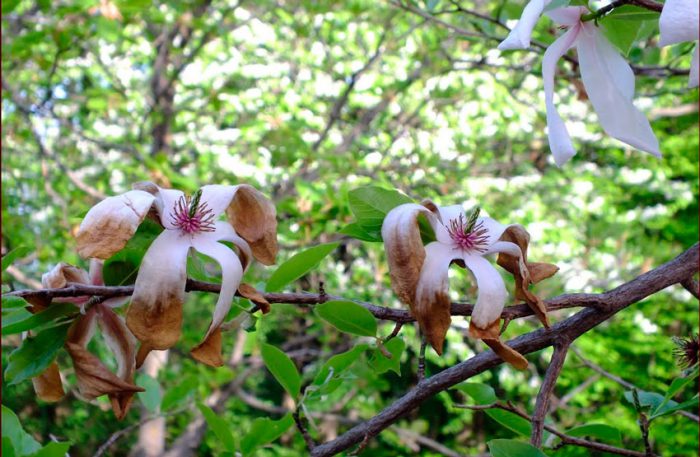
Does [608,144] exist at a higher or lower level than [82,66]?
lower

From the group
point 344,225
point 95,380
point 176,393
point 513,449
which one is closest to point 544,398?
point 513,449

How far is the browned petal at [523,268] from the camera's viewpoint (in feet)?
1.43

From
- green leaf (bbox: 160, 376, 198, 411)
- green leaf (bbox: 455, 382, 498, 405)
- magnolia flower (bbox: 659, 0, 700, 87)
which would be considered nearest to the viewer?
magnolia flower (bbox: 659, 0, 700, 87)

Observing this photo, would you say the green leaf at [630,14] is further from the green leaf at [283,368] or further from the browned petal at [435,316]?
the green leaf at [283,368]

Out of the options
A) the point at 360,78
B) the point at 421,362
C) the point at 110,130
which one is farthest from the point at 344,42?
the point at 421,362

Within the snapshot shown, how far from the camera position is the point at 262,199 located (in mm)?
483

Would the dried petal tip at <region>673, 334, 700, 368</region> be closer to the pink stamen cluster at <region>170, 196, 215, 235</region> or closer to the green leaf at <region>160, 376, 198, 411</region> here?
the pink stamen cluster at <region>170, 196, 215, 235</region>

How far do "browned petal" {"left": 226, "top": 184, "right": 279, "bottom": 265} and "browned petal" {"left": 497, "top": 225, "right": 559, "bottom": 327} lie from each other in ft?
0.47

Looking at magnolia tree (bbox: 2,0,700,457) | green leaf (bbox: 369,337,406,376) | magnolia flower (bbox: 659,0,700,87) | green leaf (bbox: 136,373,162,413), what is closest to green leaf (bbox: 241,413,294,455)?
magnolia tree (bbox: 2,0,700,457)

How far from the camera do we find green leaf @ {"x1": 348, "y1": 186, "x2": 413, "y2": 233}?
47 cm

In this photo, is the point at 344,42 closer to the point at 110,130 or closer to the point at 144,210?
the point at 110,130

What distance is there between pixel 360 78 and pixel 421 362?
8.28ft

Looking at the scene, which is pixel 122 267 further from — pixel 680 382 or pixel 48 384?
pixel 680 382

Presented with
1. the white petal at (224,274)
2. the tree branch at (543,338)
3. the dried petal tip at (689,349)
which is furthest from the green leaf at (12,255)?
the dried petal tip at (689,349)
